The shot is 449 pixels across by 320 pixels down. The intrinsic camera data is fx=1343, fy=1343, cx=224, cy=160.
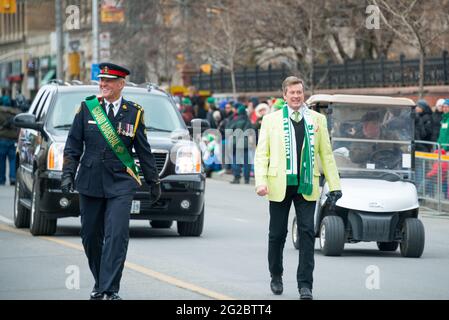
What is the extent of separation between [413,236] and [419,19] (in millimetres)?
18501

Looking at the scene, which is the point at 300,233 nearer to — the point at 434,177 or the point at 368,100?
the point at 368,100

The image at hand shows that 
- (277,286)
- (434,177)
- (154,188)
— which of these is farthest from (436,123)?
(154,188)

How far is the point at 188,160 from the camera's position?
16281mm

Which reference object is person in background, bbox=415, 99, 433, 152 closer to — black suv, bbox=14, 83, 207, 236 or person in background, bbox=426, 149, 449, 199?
person in background, bbox=426, 149, 449, 199

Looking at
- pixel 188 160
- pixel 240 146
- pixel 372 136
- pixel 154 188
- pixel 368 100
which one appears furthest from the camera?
pixel 240 146

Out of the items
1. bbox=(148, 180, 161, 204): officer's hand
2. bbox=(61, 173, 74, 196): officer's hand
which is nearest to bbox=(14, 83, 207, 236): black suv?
bbox=(148, 180, 161, 204): officer's hand

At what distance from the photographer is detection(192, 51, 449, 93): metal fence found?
3369cm

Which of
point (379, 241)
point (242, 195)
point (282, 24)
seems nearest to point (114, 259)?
point (379, 241)

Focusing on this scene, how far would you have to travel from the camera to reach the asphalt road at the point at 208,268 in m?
11.2

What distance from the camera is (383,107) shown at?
51.6 ft

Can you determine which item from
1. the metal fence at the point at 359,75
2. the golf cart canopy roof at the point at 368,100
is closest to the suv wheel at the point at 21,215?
the golf cart canopy roof at the point at 368,100

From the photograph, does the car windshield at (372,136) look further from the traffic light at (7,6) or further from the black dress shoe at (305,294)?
the traffic light at (7,6)

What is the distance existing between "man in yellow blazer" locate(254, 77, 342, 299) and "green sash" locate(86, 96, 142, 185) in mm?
1055
